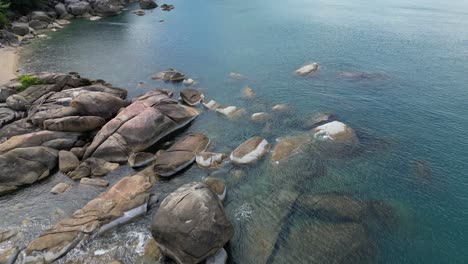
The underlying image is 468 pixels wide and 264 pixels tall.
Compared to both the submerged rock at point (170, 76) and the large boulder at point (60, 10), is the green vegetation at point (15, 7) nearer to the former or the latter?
the large boulder at point (60, 10)

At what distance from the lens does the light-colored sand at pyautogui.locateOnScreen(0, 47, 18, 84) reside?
3294 cm

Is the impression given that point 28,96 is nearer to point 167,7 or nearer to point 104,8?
point 104,8

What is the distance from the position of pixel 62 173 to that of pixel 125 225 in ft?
23.0

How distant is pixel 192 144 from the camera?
73.5 ft

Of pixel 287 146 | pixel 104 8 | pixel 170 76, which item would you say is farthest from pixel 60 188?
pixel 104 8

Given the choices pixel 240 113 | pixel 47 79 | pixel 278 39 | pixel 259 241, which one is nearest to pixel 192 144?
pixel 240 113

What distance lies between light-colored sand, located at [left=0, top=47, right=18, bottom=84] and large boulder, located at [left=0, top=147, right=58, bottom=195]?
16.1 metres

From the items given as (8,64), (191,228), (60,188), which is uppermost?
(191,228)

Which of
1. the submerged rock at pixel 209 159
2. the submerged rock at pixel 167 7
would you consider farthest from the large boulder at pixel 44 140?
the submerged rock at pixel 167 7

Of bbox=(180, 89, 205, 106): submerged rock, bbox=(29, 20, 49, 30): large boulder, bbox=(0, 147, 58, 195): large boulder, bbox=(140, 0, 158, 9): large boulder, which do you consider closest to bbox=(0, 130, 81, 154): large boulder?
bbox=(0, 147, 58, 195): large boulder

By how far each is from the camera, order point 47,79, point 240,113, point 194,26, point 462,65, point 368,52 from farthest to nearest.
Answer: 1. point 194,26
2. point 368,52
3. point 462,65
4. point 47,79
5. point 240,113

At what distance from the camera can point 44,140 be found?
21484 mm

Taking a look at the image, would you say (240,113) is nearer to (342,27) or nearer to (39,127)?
(39,127)

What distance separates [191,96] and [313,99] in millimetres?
11100
